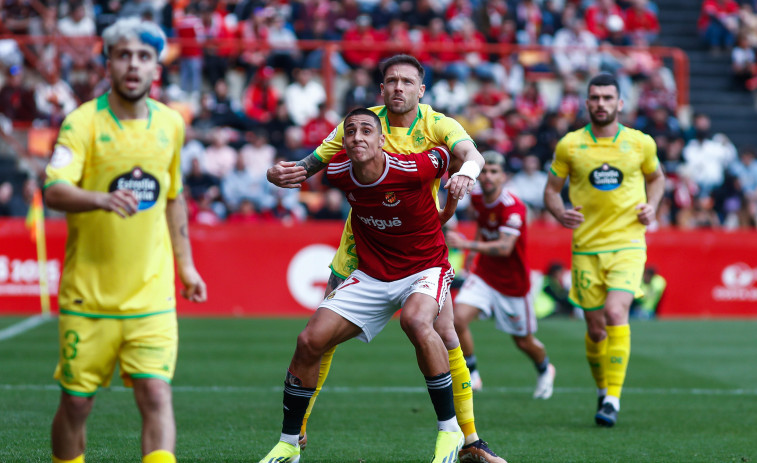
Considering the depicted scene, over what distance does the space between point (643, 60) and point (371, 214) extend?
17.8 meters

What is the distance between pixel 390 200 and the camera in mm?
6039

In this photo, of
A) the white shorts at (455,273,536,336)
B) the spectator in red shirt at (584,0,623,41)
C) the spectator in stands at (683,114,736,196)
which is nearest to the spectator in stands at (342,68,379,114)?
the spectator in red shirt at (584,0,623,41)

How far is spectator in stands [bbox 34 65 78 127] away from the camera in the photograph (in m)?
18.4

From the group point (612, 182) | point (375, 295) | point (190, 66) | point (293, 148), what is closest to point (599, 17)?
point (293, 148)

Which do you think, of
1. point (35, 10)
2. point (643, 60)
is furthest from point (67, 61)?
point (643, 60)

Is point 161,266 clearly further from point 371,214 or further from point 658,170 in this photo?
point 658,170

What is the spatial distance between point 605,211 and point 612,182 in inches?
10.1

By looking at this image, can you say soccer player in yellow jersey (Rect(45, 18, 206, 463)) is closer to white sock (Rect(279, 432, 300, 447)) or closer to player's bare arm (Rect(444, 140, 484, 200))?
white sock (Rect(279, 432, 300, 447))

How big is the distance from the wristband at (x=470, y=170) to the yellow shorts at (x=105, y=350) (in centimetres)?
201

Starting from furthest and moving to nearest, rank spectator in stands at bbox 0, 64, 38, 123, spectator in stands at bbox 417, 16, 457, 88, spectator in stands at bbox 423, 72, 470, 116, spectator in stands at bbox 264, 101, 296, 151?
spectator in stands at bbox 417, 16, 457, 88, spectator in stands at bbox 423, 72, 470, 116, spectator in stands at bbox 264, 101, 296, 151, spectator in stands at bbox 0, 64, 38, 123

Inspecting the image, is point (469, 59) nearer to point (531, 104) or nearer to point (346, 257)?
point (531, 104)

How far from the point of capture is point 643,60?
22375mm

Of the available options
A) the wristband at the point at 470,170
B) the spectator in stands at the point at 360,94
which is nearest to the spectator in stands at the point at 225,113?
the spectator in stands at the point at 360,94

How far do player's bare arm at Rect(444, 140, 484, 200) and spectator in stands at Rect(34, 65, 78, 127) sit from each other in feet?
45.0
